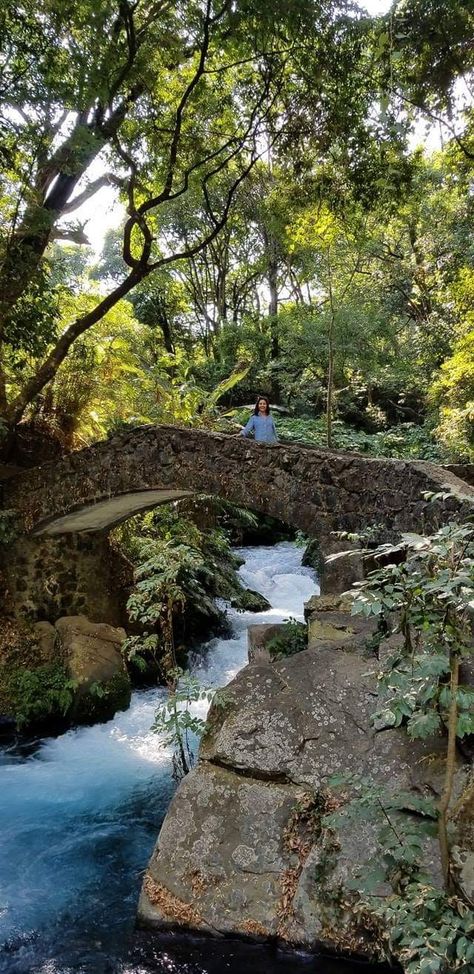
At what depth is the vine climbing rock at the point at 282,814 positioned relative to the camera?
3713 millimetres

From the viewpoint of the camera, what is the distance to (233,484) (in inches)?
273

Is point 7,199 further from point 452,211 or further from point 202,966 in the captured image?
point 452,211

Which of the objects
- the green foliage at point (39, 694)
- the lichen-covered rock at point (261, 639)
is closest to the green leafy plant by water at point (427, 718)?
the lichen-covered rock at point (261, 639)

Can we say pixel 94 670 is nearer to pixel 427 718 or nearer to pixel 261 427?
pixel 261 427

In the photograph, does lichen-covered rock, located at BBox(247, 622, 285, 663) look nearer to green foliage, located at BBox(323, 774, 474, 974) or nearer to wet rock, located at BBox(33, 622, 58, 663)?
green foliage, located at BBox(323, 774, 474, 974)

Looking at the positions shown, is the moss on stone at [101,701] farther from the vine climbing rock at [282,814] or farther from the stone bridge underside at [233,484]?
the vine climbing rock at [282,814]

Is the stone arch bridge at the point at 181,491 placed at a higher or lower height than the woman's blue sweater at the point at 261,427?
lower

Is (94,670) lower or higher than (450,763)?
lower

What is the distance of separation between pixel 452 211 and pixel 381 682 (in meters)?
15.4

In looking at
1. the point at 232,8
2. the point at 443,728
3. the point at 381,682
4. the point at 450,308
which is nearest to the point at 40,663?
the point at 443,728

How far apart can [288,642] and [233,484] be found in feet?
5.93

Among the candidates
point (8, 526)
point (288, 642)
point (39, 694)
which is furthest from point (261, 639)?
point (8, 526)

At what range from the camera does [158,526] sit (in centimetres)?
1045

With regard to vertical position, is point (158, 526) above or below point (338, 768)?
above
